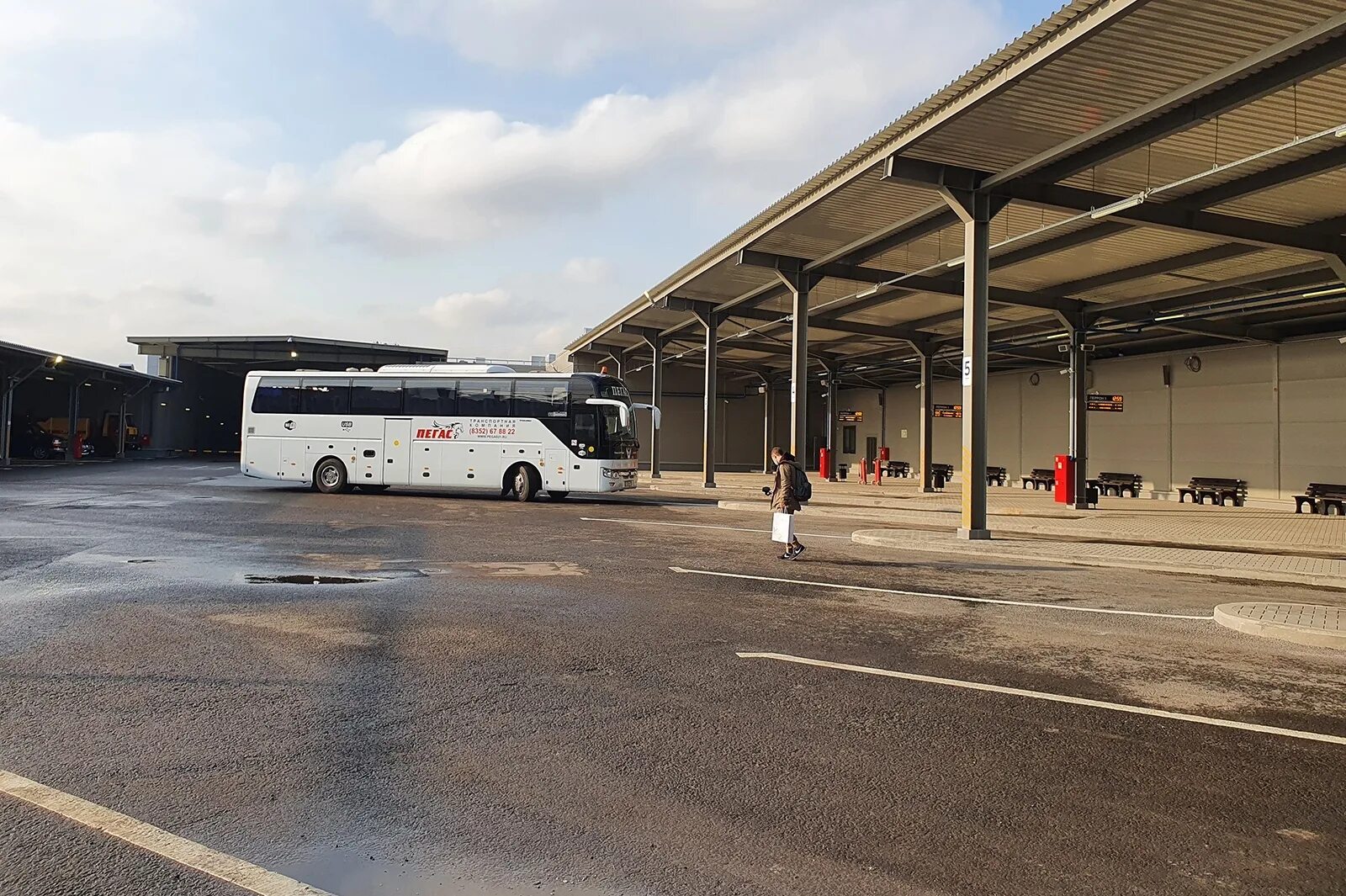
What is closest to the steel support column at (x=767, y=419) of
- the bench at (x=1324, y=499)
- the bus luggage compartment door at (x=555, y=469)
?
the bus luggage compartment door at (x=555, y=469)

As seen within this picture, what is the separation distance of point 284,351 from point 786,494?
43050mm

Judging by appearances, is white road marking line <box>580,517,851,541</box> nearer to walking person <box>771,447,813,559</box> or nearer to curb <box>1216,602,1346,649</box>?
walking person <box>771,447,813,559</box>

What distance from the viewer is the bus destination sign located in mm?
29866

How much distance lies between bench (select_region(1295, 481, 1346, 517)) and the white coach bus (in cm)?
1870

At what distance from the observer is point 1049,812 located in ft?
13.0

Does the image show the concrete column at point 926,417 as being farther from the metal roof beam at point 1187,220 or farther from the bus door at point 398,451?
the bus door at point 398,451

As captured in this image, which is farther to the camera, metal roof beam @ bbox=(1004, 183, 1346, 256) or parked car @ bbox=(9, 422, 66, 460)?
parked car @ bbox=(9, 422, 66, 460)

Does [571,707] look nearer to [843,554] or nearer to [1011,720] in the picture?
[1011,720]

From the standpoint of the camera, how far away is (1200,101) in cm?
1191

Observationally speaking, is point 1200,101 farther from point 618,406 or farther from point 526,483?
point 526,483

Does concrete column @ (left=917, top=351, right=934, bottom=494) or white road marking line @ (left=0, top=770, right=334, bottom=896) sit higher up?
concrete column @ (left=917, top=351, right=934, bottom=494)

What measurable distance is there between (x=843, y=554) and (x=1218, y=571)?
503 centimetres

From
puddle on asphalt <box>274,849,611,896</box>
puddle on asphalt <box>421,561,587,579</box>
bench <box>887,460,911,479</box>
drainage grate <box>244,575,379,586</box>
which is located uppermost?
bench <box>887,460,911,479</box>

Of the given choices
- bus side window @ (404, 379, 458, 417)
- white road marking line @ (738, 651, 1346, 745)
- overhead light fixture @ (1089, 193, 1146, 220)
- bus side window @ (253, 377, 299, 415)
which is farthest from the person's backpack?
bus side window @ (253, 377, 299, 415)
